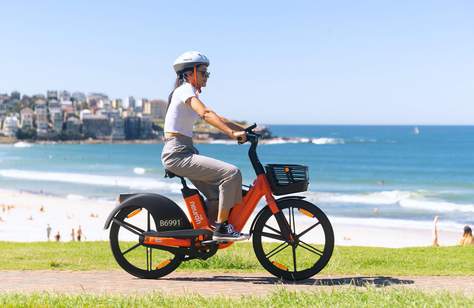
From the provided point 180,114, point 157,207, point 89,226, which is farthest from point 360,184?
point 180,114

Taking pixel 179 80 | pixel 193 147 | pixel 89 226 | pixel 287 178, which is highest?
pixel 179 80

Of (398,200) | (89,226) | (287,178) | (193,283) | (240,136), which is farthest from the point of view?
(398,200)

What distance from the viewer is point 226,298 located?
5.84 m

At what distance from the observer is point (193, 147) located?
6.95m

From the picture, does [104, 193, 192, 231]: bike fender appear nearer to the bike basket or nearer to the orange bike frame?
the orange bike frame

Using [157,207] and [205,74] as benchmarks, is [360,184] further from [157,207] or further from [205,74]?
[205,74]

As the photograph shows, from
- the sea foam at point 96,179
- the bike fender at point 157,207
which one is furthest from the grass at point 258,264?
the sea foam at point 96,179

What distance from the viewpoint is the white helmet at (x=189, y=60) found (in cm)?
703

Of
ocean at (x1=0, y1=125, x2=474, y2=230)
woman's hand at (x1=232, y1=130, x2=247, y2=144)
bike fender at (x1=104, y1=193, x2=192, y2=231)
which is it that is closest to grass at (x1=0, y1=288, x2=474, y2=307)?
bike fender at (x1=104, y1=193, x2=192, y2=231)

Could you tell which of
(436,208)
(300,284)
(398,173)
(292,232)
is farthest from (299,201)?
(398,173)

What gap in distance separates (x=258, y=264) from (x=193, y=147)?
6.74 ft

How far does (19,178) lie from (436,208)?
40962mm

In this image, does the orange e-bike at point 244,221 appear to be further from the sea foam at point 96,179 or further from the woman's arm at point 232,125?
the sea foam at point 96,179

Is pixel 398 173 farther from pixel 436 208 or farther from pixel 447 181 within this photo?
pixel 436 208
